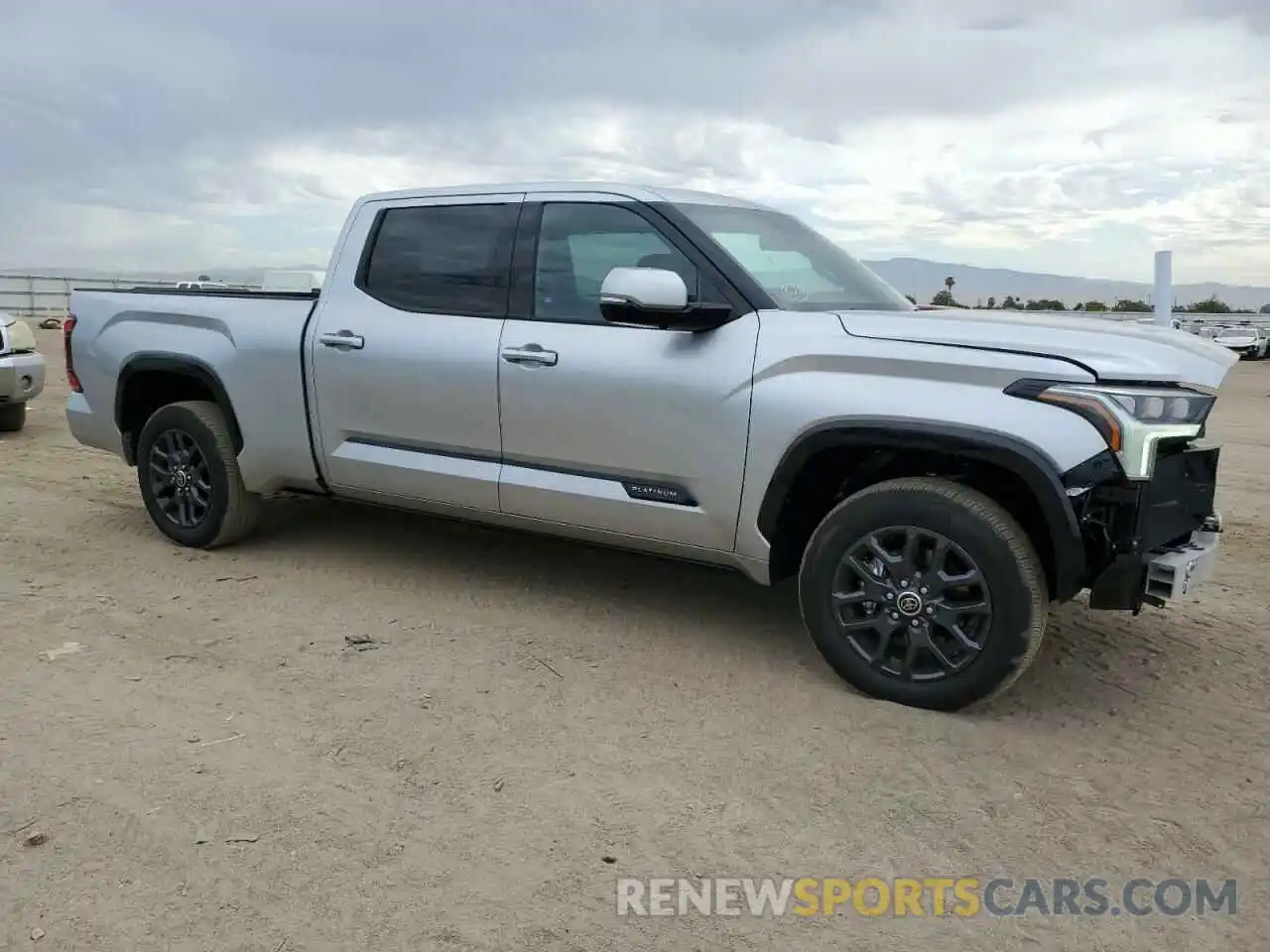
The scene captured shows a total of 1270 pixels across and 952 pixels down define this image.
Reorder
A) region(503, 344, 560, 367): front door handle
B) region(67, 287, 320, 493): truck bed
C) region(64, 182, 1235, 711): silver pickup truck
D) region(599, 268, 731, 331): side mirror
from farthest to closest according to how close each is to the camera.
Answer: region(67, 287, 320, 493): truck bed → region(503, 344, 560, 367): front door handle → region(599, 268, 731, 331): side mirror → region(64, 182, 1235, 711): silver pickup truck

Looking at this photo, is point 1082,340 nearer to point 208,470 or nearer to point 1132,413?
point 1132,413

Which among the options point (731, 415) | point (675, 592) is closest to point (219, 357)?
point (675, 592)

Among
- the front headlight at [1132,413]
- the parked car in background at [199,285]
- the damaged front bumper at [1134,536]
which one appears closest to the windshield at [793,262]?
the front headlight at [1132,413]

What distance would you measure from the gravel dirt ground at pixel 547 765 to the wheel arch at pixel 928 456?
1.90ft

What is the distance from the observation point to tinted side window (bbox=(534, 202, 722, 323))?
4.44 meters

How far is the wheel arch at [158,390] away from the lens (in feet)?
18.6

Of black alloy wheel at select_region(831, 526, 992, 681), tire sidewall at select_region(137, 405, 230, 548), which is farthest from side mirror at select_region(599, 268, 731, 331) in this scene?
tire sidewall at select_region(137, 405, 230, 548)

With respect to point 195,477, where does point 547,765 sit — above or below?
below

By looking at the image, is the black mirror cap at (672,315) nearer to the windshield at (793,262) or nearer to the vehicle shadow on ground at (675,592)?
the windshield at (793,262)

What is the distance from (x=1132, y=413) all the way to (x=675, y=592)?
2.39m

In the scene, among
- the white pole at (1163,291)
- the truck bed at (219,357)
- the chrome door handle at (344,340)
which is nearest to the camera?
the chrome door handle at (344,340)

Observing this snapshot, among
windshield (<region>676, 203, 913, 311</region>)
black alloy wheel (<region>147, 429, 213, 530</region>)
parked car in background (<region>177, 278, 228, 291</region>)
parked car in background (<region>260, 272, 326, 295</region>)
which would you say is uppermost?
windshield (<region>676, 203, 913, 311</region>)

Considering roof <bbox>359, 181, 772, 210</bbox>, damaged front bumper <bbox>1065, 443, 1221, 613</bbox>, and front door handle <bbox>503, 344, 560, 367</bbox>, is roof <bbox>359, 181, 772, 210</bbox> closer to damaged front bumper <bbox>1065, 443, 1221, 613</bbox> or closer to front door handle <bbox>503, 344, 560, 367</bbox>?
front door handle <bbox>503, 344, 560, 367</bbox>

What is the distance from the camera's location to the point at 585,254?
183 inches
